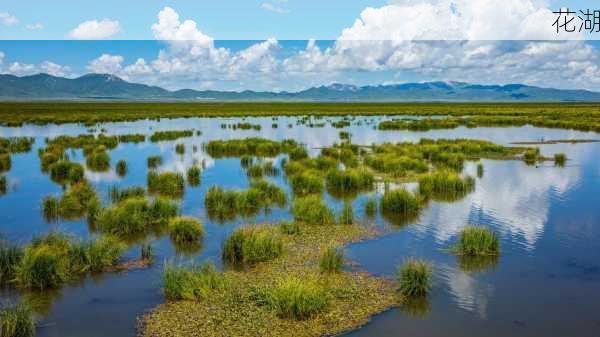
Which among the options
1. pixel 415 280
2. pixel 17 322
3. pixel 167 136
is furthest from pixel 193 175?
pixel 167 136

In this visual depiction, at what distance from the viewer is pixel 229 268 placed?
490 inches

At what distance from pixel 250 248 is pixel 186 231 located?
8.75 feet

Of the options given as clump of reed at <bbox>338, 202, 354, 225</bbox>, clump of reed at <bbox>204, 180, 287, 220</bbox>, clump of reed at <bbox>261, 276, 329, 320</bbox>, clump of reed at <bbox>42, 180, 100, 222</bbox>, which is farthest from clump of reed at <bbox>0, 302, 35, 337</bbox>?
clump of reed at <bbox>338, 202, 354, 225</bbox>

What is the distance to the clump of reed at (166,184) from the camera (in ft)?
72.4

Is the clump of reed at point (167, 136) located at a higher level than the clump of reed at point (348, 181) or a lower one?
higher

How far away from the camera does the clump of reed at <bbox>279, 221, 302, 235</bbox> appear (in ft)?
49.7

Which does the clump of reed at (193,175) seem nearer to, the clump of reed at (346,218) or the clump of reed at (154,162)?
the clump of reed at (154,162)

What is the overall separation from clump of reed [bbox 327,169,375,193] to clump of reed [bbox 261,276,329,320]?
12.2 meters

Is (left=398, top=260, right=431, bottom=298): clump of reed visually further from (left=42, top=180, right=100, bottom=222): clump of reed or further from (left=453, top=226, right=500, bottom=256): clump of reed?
(left=42, top=180, right=100, bottom=222): clump of reed

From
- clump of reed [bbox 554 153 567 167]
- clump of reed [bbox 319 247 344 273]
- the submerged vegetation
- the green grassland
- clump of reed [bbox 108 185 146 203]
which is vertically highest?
the green grassland

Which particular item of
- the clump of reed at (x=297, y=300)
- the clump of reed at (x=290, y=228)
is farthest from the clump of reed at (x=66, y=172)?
the clump of reed at (x=297, y=300)

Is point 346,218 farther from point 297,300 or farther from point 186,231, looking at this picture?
point 297,300

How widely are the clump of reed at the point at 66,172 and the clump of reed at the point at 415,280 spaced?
18.8m

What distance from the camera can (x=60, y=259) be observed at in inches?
463
